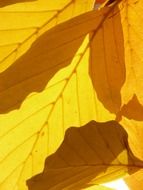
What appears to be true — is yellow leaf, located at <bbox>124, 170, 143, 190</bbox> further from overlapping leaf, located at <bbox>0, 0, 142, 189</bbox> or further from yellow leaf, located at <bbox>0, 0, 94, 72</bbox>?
yellow leaf, located at <bbox>0, 0, 94, 72</bbox>

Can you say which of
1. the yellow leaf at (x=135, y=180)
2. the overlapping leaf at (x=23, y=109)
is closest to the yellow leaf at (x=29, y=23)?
the overlapping leaf at (x=23, y=109)

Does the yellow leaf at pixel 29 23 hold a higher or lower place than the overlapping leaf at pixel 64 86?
higher

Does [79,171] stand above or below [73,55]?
below

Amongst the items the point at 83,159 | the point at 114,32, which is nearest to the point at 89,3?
the point at 114,32

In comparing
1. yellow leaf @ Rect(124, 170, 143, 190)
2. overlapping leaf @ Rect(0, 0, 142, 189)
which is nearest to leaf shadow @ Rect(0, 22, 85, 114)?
overlapping leaf @ Rect(0, 0, 142, 189)


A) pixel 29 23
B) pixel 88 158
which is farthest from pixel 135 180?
pixel 29 23

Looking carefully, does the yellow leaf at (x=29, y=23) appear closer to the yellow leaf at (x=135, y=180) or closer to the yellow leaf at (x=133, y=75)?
the yellow leaf at (x=133, y=75)

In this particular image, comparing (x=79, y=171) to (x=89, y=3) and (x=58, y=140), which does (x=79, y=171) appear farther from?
(x=89, y=3)
